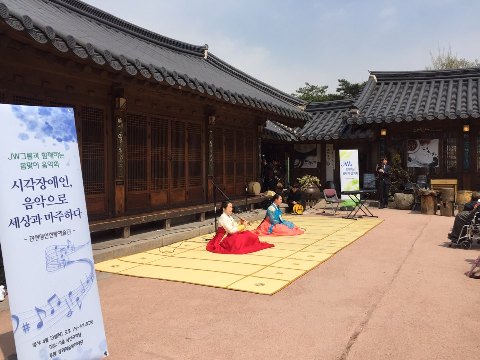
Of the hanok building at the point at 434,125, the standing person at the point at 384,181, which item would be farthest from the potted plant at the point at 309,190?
the hanok building at the point at 434,125

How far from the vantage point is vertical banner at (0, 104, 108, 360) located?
8.95 ft

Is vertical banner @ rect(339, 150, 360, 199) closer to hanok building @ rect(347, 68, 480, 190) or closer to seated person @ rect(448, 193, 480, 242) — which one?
hanok building @ rect(347, 68, 480, 190)

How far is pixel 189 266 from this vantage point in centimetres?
641

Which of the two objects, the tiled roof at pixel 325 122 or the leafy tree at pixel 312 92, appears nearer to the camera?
the tiled roof at pixel 325 122

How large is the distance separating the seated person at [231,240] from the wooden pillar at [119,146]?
190 centimetres

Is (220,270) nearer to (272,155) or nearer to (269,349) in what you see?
(269,349)

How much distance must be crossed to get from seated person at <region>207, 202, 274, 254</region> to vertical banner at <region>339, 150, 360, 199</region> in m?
6.72

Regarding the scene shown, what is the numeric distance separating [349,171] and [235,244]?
24.4 ft

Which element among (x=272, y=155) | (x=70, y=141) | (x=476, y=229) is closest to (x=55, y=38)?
(x=70, y=141)

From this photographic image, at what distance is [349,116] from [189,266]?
434 inches

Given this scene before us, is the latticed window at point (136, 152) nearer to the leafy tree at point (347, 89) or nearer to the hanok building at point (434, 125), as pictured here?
the hanok building at point (434, 125)

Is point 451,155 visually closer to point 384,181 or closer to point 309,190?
point 384,181

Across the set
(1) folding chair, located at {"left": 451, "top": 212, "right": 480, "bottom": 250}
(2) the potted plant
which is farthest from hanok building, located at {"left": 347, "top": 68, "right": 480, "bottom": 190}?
(1) folding chair, located at {"left": 451, "top": 212, "right": 480, "bottom": 250}

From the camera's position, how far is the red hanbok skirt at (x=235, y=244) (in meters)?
7.30
